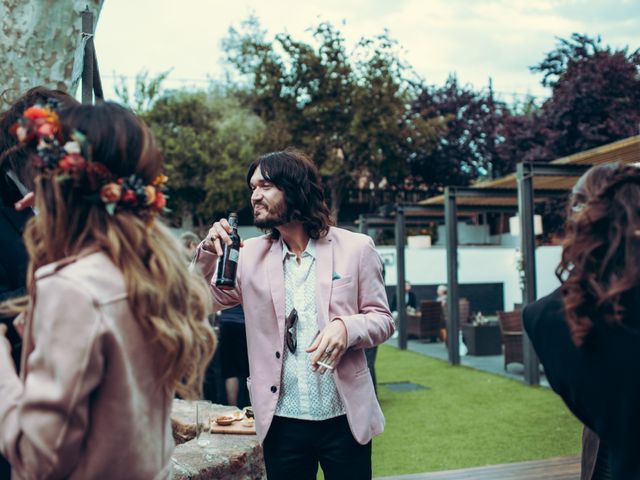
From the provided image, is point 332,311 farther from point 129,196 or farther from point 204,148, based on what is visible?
point 204,148

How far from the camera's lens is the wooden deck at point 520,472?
4.78 metres

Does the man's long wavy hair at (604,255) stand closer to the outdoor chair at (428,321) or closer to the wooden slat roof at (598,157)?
the wooden slat roof at (598,157)

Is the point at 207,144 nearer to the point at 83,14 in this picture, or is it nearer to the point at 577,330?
the point at 83,14

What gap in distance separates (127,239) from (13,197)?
0.62 meters

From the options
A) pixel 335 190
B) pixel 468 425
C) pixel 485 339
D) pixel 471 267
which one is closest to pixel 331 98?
pixel 335 190

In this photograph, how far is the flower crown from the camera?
1.36 m

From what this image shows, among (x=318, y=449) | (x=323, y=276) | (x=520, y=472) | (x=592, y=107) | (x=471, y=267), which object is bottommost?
(x=520, y=472)

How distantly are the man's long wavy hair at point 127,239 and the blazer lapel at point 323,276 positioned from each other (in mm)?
1027

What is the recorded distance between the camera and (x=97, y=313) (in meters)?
1.28

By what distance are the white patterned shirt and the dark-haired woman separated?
41.5 inches

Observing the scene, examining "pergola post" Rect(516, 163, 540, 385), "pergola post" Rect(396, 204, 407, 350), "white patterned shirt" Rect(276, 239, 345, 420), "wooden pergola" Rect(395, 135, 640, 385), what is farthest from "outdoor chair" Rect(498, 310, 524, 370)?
"white patterned shirt" Rect(276, 239, 345, 420)

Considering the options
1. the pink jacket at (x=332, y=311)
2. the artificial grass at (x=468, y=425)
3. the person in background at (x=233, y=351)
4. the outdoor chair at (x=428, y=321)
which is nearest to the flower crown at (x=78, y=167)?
the pink jacket at (x=332, y=311)

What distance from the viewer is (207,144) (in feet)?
87.7

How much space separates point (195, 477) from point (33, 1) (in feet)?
7.36
